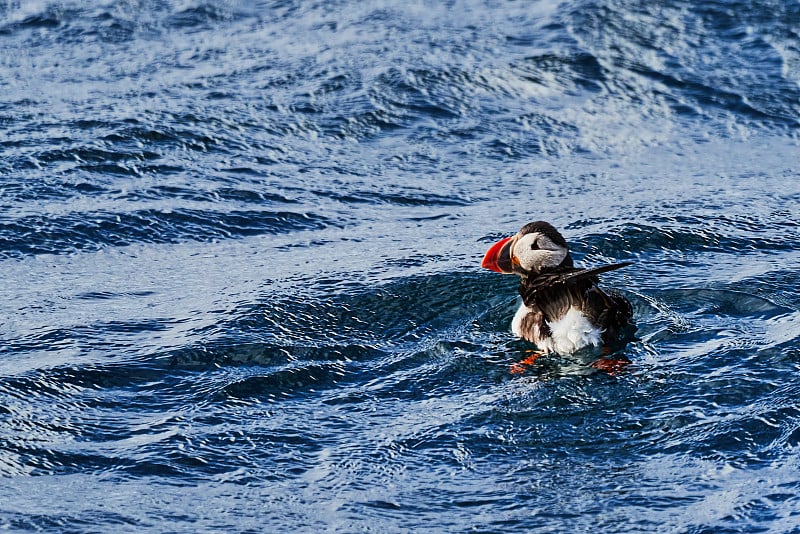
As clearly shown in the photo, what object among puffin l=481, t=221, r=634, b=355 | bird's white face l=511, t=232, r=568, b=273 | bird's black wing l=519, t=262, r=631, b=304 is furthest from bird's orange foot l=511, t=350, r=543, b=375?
bird's white face l=511, t=232, r=568, b=273

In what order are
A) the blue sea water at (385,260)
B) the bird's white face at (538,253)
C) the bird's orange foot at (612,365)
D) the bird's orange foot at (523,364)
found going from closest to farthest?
the blue sea water at (385,260) < the bird's orange foot at (612,365) < the bird's orange foot at (523,364) < the bird's white face at (538,253)

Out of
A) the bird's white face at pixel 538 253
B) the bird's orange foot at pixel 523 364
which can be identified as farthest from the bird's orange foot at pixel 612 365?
the bird's white face at pixel 538 253

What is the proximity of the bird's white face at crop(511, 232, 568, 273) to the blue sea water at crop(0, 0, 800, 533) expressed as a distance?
0.41m

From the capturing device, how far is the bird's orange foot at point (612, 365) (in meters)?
5.03

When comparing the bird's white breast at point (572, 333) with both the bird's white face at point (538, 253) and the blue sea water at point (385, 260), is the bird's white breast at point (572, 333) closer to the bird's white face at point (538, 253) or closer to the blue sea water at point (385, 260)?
the blue sea water at point (385, 260)

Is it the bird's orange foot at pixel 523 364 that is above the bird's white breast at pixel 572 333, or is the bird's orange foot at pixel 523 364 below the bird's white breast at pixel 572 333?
below

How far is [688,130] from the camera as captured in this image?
9234 millimetres

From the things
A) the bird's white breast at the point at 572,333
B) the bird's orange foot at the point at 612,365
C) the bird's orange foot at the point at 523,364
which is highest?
the bird's white breast at the point at 572,333

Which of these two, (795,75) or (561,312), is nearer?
(561,312)

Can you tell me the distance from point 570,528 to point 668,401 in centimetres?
106

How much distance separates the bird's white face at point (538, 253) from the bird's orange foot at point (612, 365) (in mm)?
535

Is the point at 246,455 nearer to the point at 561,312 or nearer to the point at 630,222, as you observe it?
the point at 561,312

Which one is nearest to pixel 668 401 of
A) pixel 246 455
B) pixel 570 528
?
pixel 570 528

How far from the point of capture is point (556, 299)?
5.25m
